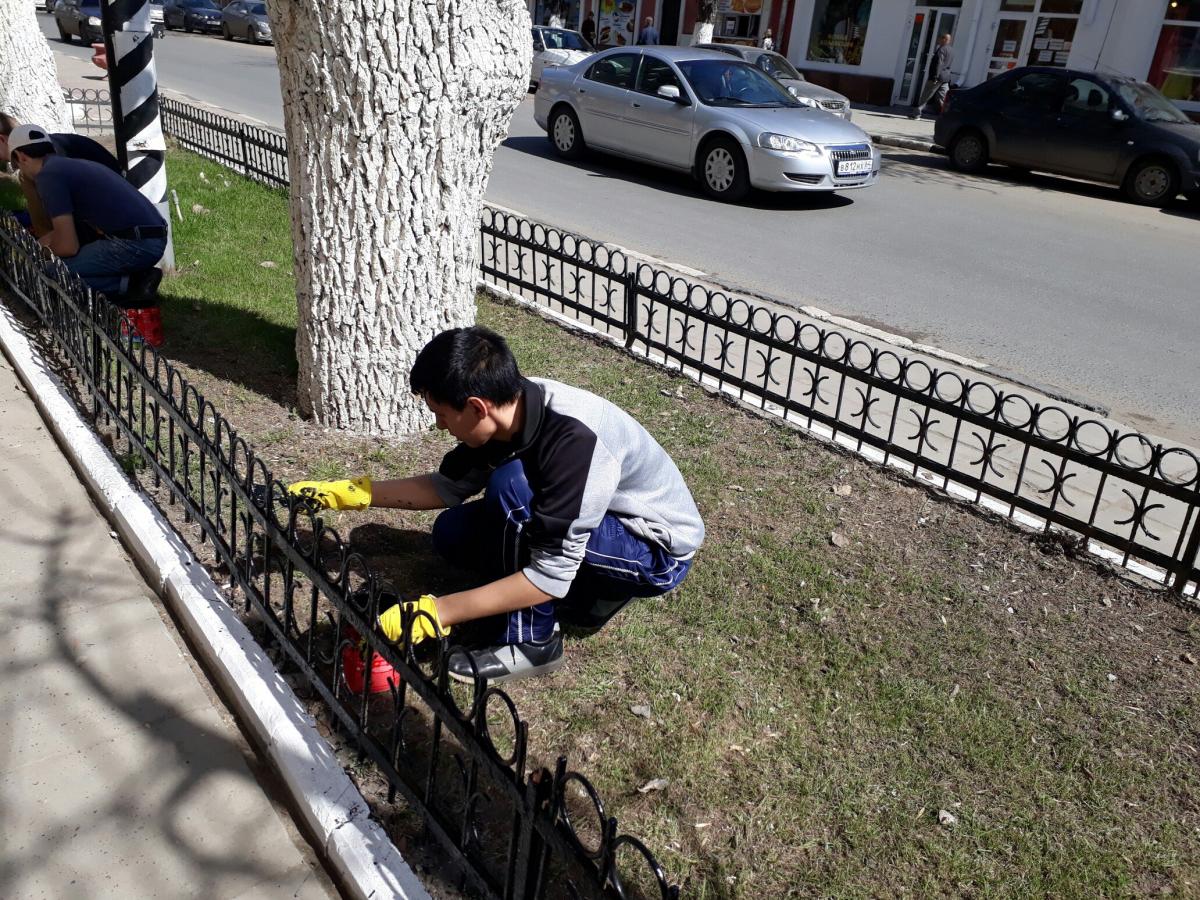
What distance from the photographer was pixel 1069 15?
67.9ft

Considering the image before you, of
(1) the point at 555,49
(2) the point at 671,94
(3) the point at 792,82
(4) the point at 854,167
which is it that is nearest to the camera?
(4) the point at 854,167

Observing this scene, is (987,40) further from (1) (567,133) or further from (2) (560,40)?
(1) (567,133)

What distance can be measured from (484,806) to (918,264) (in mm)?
7995

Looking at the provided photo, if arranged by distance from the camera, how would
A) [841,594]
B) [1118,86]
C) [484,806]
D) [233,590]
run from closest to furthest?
1. [484,806]
2. [233,590]
3. [841,594]
4. [1118,86]

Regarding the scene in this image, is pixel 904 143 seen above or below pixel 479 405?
below

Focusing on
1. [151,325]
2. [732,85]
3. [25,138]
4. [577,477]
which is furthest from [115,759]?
[732,85]

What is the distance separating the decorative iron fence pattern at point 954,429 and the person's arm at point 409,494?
7.44ft

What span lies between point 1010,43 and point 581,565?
73.7 ft

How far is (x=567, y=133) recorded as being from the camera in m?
13.7

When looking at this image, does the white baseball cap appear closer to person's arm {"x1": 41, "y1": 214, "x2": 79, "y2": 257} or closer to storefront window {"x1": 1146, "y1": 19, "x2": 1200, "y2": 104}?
person's arm {"x1": 41, "y1": 214, "x2": 79, "y2": 257}

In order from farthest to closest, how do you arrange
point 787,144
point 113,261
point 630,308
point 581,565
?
point 787,144 → point 630,308 → point 113,261 → point 581,565

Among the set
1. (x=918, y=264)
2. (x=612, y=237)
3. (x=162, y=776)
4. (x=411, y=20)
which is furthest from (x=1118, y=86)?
(x=162, y=776)

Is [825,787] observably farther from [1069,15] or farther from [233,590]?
[1069,15]

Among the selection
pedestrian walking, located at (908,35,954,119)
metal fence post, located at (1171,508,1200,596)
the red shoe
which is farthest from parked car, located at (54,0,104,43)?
metal fence post, located at (1171,508,1200,596)
